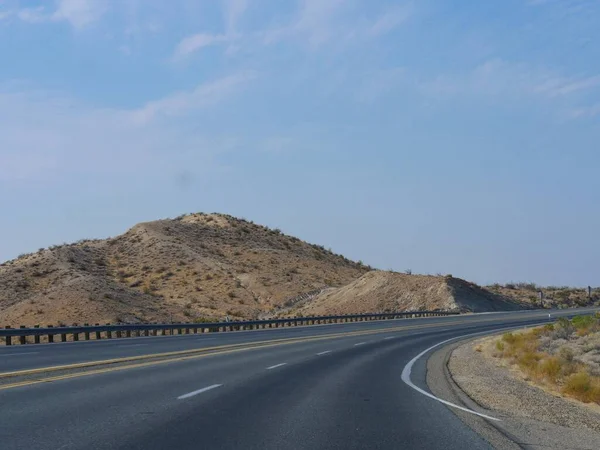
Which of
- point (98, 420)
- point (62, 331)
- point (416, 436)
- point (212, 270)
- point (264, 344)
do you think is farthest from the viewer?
point (212, 270)

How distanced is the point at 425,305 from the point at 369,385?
A: 233ft

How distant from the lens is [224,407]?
43.1 ft

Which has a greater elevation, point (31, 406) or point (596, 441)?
point (31, 406)

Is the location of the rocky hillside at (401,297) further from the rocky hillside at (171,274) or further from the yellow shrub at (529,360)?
the yellow shrub at (529,360)

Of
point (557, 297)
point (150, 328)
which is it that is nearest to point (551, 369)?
point (150, 328)

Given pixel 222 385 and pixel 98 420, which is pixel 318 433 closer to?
pixel 98 420

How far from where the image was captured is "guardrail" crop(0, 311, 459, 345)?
1420 inches

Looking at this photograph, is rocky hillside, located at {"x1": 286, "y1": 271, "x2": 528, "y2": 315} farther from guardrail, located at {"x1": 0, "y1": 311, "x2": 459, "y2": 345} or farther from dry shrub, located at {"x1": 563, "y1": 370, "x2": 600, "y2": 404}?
dry shrub, located at {"x1": 563, "y1": 370, "x2": 600, "y2": 404}

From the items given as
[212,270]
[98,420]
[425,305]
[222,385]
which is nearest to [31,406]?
[98,420]

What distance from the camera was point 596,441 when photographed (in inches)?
437

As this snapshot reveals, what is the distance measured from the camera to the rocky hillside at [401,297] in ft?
277

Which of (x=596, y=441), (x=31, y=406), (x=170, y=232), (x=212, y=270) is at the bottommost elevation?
(x=596, y=441)

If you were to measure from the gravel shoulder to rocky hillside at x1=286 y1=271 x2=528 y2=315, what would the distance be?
58.9 m

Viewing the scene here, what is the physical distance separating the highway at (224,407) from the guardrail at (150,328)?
12.8 metres
